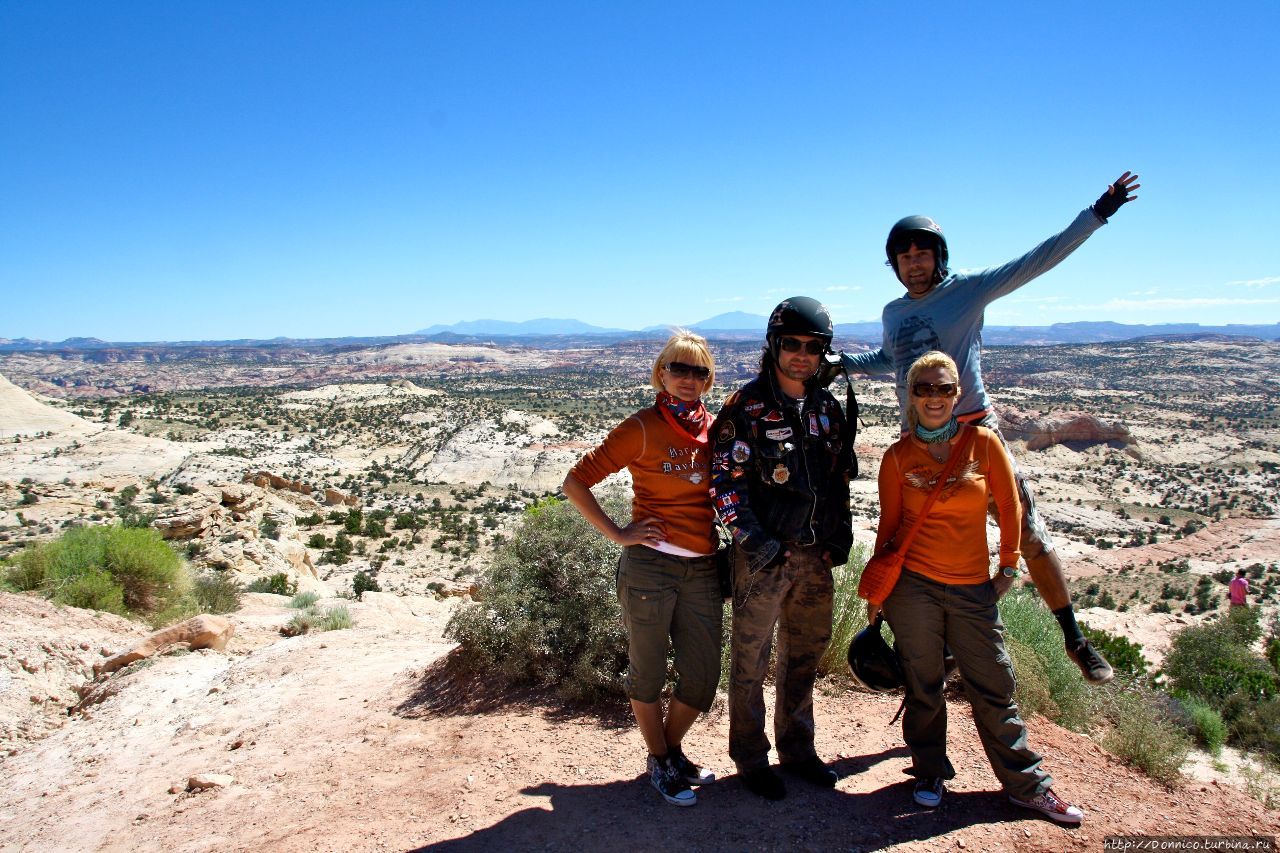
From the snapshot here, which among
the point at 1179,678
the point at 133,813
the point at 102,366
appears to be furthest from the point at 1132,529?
the point at 102,366

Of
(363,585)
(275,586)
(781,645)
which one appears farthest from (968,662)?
(275,586)

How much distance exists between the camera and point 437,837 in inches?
121

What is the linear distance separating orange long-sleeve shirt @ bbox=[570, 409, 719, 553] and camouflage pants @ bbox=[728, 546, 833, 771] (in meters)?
0.25

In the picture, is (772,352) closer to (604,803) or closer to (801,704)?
(801,704)

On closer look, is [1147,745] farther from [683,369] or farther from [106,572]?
[106,572]

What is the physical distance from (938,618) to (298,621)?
7.62 m

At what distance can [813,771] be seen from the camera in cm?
319

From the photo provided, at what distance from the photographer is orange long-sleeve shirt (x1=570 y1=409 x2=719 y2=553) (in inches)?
116

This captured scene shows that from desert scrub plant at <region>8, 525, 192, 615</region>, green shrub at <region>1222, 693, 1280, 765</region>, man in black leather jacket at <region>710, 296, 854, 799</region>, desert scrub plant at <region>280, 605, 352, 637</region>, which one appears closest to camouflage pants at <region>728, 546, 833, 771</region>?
man in black leather jacket at <region>710, 296, 854, 799</region>

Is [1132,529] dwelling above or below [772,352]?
below

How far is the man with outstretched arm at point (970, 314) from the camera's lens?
282 cm

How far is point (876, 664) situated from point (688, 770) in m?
1.01

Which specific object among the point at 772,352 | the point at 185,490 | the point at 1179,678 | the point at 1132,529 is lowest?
the point at 1132,529

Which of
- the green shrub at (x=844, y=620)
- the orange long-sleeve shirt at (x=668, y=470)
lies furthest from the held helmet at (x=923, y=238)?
the green shrub at (x=844, y=620)
